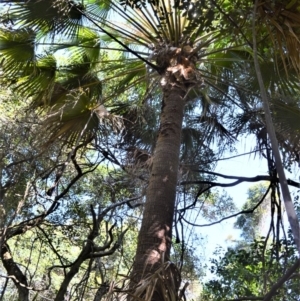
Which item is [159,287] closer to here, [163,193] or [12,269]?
[163,193]

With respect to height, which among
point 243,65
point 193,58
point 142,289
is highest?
point 243,65

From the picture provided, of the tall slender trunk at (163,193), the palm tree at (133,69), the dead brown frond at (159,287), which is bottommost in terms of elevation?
the dead brown frond at (159,287)

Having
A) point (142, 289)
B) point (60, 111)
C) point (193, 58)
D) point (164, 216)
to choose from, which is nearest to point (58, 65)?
point (60, 111)

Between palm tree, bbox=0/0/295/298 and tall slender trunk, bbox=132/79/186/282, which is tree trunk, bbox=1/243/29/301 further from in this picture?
tall slender trunk, bbox=132/79/186/282

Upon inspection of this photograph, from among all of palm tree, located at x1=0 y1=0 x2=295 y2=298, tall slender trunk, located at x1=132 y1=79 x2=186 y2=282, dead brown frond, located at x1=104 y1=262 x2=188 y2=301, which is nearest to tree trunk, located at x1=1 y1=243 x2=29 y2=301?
palm tree, located at x1=0 y1=0 x2=295 y2=298

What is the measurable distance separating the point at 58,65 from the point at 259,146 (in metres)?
2.30

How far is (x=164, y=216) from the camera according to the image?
289 centimetres

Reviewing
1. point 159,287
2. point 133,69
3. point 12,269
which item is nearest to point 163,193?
point 159,287

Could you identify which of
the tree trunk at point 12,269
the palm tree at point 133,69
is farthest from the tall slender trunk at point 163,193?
the tree trunk at point 12,269

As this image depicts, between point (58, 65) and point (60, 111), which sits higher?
point (58, 65)

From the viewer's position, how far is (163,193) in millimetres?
2986

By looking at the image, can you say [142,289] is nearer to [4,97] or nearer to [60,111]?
[60,111]

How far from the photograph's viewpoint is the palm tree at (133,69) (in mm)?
3074

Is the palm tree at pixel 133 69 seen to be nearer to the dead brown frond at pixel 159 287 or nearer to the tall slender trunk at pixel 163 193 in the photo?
the tall slender trunk at pixel 163 193
